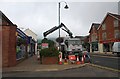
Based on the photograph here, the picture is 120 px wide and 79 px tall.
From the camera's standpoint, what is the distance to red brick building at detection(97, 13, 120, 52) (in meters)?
61.5

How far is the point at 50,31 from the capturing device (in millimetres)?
38625

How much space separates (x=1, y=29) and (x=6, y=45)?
1378 mm

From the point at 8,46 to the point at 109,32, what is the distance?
4886cm

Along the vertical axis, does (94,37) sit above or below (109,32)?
below

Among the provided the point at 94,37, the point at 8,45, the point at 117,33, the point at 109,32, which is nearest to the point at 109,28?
the point at 109,32

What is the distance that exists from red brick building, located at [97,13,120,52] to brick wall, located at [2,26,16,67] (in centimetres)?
4310

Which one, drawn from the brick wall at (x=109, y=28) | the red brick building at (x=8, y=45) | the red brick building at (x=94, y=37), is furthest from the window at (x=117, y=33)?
the red brick building at (x=8, y=45)

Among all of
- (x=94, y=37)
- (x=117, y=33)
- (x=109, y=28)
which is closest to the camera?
(x=117, y=33)

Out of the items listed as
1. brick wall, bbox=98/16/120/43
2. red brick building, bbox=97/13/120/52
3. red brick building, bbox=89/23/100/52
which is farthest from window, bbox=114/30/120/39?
red brick building, bbox=89/23/100/52

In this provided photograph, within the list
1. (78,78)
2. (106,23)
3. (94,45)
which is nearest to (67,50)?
(78,78)

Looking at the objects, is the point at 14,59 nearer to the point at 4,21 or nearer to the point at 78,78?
the point at 4,21

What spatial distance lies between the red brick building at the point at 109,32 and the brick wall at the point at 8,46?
141 ft

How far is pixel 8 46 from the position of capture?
65.7 feet

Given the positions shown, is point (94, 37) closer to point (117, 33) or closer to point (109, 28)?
point (109, 28)
